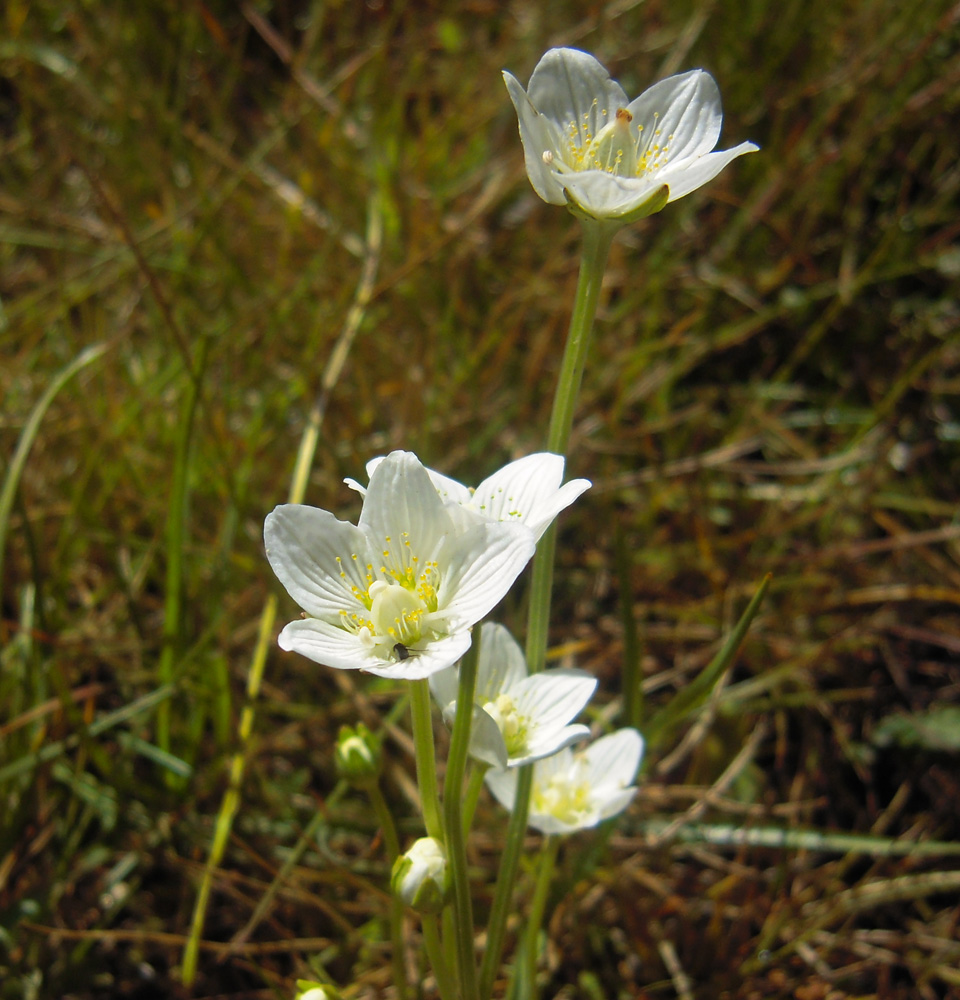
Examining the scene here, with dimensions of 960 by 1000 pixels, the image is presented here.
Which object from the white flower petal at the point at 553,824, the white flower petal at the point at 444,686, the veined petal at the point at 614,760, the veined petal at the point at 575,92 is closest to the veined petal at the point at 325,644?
the white flower petal at the point at 444,686

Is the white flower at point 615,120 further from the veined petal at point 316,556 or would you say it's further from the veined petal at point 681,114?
the veined petal at point 316,556

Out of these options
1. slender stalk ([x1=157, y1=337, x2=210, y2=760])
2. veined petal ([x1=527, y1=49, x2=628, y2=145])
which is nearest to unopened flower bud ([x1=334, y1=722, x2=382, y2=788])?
slender stalk ([x1=157, y1=337, x2=210, y2=760])

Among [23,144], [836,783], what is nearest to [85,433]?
[23,144]

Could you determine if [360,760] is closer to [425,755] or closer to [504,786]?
[425,755]

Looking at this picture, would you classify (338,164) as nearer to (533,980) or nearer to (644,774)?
(644,774)

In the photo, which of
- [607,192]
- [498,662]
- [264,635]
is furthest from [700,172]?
[264,635]

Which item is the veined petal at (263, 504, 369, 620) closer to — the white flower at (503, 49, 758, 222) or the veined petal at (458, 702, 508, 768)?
the veined petal at (458, 702, 508, 768)
